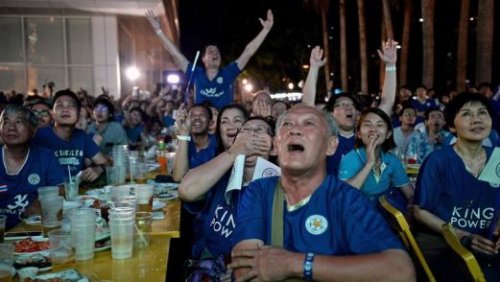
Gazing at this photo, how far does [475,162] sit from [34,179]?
151 inches

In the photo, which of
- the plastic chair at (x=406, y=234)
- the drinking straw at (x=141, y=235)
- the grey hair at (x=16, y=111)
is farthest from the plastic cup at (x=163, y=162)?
the plastic chair at (x=406, y=234)

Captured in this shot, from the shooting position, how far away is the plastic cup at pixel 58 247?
2.87m

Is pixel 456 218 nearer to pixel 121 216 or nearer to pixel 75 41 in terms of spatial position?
pixel 121 216

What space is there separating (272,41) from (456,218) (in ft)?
110

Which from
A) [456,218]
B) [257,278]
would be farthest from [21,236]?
[456,218]

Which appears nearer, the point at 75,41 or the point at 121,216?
the point at 121,216

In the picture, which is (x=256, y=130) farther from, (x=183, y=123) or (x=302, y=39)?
(x=302, y=39)

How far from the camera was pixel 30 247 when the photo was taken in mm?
3119

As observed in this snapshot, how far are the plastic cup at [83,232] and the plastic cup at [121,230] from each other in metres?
0.12

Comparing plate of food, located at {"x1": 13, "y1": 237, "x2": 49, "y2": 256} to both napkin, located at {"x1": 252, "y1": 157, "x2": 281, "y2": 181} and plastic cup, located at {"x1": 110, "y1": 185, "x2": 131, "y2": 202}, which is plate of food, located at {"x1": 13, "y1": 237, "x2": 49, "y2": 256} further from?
napkin, located at {"x1": 252, "y1": 157, "x2": 281, "y2": 181}

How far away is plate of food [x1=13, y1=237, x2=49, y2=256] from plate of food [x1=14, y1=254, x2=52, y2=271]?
7cm

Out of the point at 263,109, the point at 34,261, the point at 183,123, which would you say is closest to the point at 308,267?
the point at 34,261

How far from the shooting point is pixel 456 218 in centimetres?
391

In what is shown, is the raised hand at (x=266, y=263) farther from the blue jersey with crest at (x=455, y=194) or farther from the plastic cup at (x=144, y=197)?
the blue jersey with crest at (x=455, y=194)
